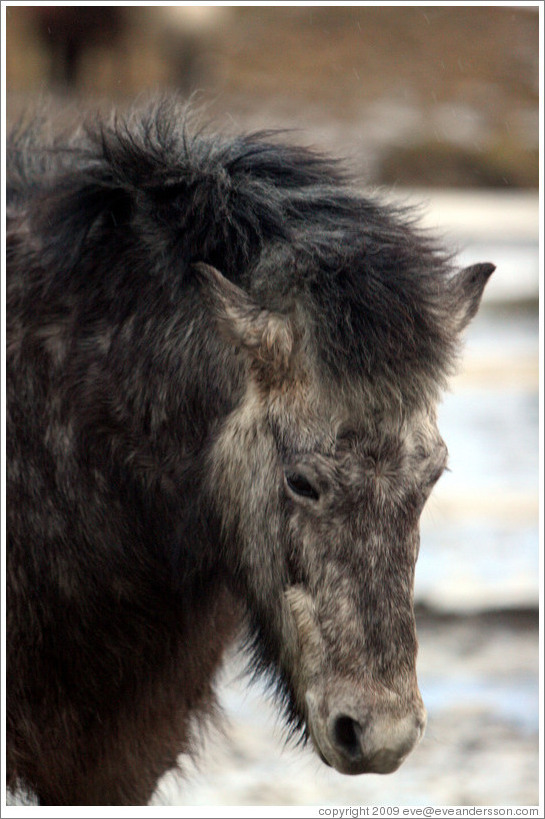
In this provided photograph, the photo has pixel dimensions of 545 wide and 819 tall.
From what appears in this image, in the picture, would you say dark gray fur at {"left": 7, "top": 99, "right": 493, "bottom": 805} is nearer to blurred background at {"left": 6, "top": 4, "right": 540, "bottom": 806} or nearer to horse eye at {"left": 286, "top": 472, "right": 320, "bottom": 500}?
horse eye at {"left": 286, "top": 472, "right": 320, "bottom": 500}

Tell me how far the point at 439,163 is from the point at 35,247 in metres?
18.9

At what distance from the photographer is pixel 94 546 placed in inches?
114

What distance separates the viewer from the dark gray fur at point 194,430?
98.5 inches

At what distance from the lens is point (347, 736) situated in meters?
2.42

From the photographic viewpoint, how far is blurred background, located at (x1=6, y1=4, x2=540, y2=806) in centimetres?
459

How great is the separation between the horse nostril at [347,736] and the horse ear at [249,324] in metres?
0.80

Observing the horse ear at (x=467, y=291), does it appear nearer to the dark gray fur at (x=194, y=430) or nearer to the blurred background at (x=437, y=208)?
the dark gray fur at (x=194, y=430)

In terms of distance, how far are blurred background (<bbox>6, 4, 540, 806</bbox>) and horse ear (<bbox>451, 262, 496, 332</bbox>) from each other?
143 millimetres

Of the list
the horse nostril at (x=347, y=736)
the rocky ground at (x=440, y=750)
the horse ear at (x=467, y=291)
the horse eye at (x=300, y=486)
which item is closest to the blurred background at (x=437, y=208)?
the rocky ground at (x=440, y=750)

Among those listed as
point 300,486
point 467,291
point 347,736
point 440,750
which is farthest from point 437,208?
point 347,736

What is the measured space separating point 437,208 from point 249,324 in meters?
16.8

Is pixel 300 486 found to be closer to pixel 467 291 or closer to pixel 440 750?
pixel 467 291

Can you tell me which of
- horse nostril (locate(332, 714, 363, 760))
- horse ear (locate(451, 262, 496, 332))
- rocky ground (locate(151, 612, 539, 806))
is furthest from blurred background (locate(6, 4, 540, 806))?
horse nostril (locate(332, 714, 363, 760))

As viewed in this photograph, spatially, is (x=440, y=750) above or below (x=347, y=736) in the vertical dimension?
below
